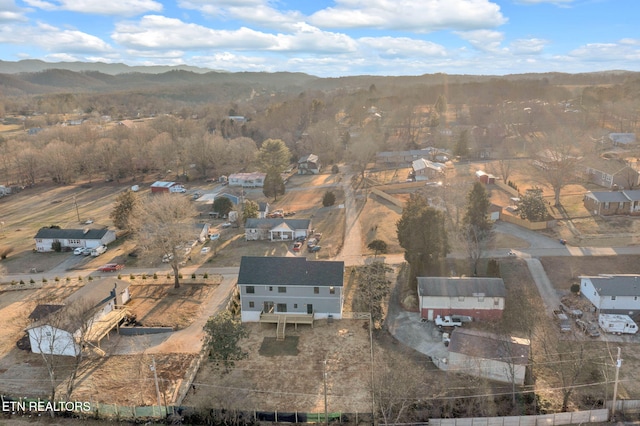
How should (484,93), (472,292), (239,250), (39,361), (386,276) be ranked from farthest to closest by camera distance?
(484,93) < (239,250) < (386,276) < (472,292) < (39,361)

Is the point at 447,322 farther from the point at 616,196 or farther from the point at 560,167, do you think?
the point at 560,167

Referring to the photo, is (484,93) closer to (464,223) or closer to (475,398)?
(464,223)

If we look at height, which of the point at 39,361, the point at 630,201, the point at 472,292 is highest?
the point at 630,201

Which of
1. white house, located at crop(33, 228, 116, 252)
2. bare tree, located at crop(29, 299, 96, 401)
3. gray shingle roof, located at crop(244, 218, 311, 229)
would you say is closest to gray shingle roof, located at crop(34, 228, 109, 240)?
white house, located at crop(33, 228, 116, 252)

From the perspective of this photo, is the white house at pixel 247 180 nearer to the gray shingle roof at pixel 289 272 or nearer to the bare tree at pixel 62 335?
the gray shingle roof at pixel 289 272

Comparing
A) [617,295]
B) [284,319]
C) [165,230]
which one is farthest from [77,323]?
[617,295]

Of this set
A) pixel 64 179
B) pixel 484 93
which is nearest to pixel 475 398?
pixel 64 179
